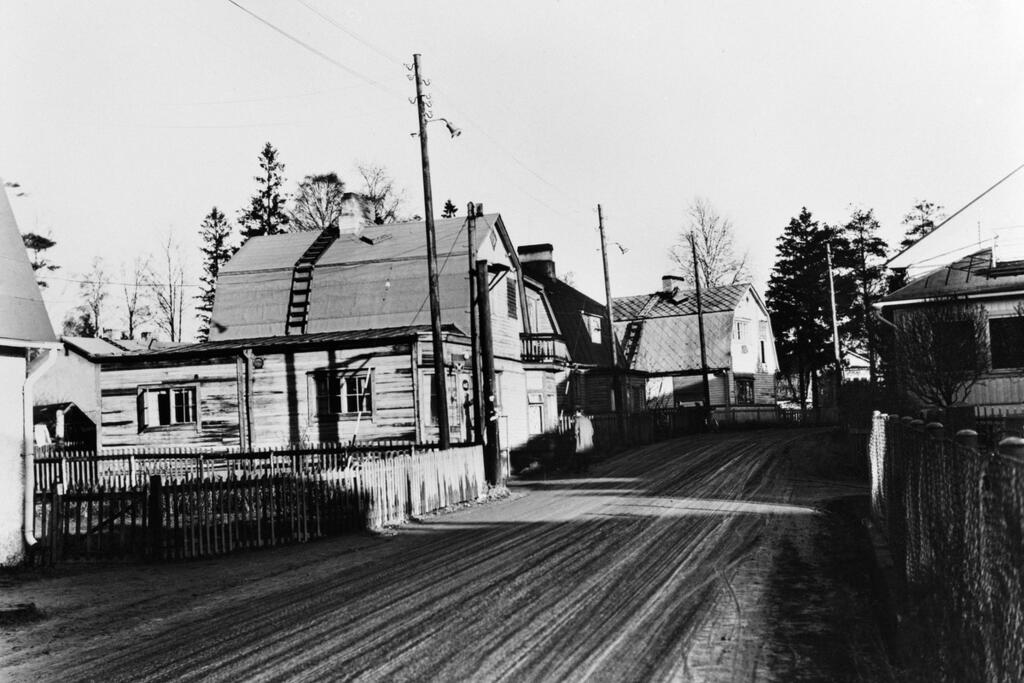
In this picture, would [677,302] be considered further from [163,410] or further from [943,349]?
[163,410]

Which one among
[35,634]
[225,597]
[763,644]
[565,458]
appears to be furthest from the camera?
[565,458]

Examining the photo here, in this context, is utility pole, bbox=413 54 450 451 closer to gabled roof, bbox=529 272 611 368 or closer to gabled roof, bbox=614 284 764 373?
gabled roof, bbox=529 272 611 368

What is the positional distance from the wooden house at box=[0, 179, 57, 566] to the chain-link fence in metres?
11.6

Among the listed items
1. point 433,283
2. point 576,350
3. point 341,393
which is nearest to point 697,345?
point 576,350

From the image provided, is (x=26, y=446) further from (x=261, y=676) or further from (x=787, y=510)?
(x=787, y=510)

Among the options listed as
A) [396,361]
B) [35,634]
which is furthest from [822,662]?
[396,361]

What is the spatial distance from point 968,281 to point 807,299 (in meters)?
43.3

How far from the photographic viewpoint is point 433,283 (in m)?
22.4

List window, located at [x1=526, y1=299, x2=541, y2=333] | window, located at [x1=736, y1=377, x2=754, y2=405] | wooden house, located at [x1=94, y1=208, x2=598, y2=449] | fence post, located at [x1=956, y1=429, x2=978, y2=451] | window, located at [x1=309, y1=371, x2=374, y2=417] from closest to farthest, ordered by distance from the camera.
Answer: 1. fence post, located at [x1=956, y1=429, x2=978, y2=451]
2. wooden house, located at [x1=94, y1=208, x2=598, y2=449]
3. window, located at [x1=309, y1=371, x2=374, y2=417]
4. window, located at [x1=526, y1=299, x2=541, y2=333]
5. window, located at [x1=736, y1=377, x2=754, y2=405]

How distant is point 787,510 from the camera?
15844mm

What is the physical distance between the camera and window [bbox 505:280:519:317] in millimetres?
35750

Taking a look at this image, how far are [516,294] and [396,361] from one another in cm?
1086

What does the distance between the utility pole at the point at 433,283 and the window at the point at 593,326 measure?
85.9 feet

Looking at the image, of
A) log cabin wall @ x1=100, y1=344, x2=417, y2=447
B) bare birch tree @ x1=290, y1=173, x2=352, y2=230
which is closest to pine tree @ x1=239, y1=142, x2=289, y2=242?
bare birch tree @ x1=290, y1=173, x2=352, y2=230
